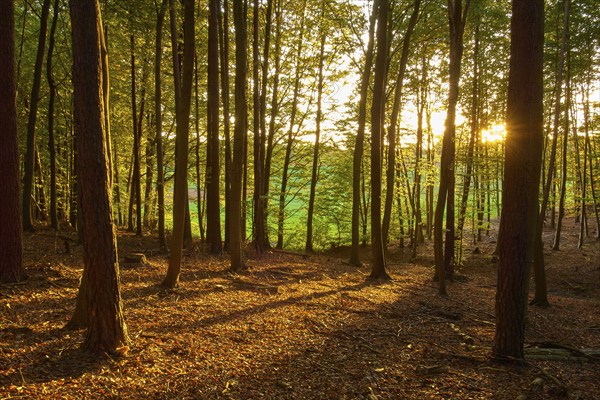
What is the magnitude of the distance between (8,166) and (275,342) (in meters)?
6.34

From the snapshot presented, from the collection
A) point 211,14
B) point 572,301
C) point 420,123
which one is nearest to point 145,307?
point 211,14

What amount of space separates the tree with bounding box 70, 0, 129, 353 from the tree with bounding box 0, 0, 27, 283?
393 cm

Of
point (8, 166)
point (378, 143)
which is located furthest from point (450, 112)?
point (8, 166)

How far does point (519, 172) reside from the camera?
5160 mm

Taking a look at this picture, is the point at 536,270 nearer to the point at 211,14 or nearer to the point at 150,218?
the point at 211,14

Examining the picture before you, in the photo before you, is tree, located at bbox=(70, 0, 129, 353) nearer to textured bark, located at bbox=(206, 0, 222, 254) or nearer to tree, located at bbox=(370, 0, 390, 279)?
textured bark, located at bbox=(206, 0, 222, 254)

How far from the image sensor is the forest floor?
171 inches

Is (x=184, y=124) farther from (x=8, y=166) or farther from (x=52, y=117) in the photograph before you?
(x=52, y=117)

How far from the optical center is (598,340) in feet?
26.0

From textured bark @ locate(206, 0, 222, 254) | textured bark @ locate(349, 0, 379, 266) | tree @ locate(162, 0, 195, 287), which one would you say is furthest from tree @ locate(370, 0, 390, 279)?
tree @ locate(162, 0, 195, 287)

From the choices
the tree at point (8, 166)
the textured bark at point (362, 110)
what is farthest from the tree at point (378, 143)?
the tree at point (8, 166)

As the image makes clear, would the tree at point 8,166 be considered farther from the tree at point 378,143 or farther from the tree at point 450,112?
the tree at point 450,112

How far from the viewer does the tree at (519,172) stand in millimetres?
5039

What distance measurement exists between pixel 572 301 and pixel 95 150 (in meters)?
14.5
